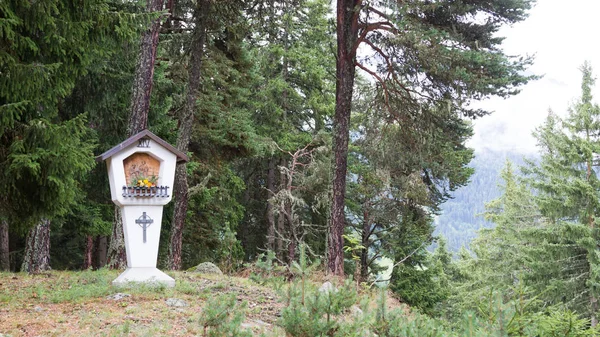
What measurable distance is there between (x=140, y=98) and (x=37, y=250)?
398 cm

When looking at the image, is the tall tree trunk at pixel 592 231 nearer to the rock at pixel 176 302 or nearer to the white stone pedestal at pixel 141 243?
the white stone pedestal at pixel 141 243

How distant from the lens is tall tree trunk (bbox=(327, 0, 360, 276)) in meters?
11.5

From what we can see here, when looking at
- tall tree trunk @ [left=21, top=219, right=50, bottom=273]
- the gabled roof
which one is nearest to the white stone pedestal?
the gabled roof

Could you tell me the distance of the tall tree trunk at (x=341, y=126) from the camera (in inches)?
453

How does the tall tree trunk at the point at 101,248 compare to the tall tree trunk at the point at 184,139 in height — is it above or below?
below

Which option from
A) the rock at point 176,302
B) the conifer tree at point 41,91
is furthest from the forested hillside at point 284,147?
the rock at point 176,302

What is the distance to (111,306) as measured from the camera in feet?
21.3

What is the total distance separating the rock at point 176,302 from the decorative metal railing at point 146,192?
197 centimetres

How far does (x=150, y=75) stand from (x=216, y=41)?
6266 mm

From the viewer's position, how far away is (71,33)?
579 cm

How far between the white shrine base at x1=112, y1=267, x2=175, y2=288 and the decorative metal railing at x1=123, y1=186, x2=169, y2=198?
43.7 inches

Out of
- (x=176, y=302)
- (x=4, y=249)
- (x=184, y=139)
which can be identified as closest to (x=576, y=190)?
(x=184, y=139)

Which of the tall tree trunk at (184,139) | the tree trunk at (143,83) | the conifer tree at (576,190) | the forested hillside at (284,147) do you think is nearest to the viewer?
the forested hillside at (284,147)

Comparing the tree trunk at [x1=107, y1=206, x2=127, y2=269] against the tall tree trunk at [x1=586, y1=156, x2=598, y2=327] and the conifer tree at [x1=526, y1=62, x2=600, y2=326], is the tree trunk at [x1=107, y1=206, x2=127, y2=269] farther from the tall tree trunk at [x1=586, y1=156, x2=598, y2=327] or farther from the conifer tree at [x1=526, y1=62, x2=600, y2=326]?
the tall tree trunk at [x1=586, y1=156, x2=598, y2=327]
